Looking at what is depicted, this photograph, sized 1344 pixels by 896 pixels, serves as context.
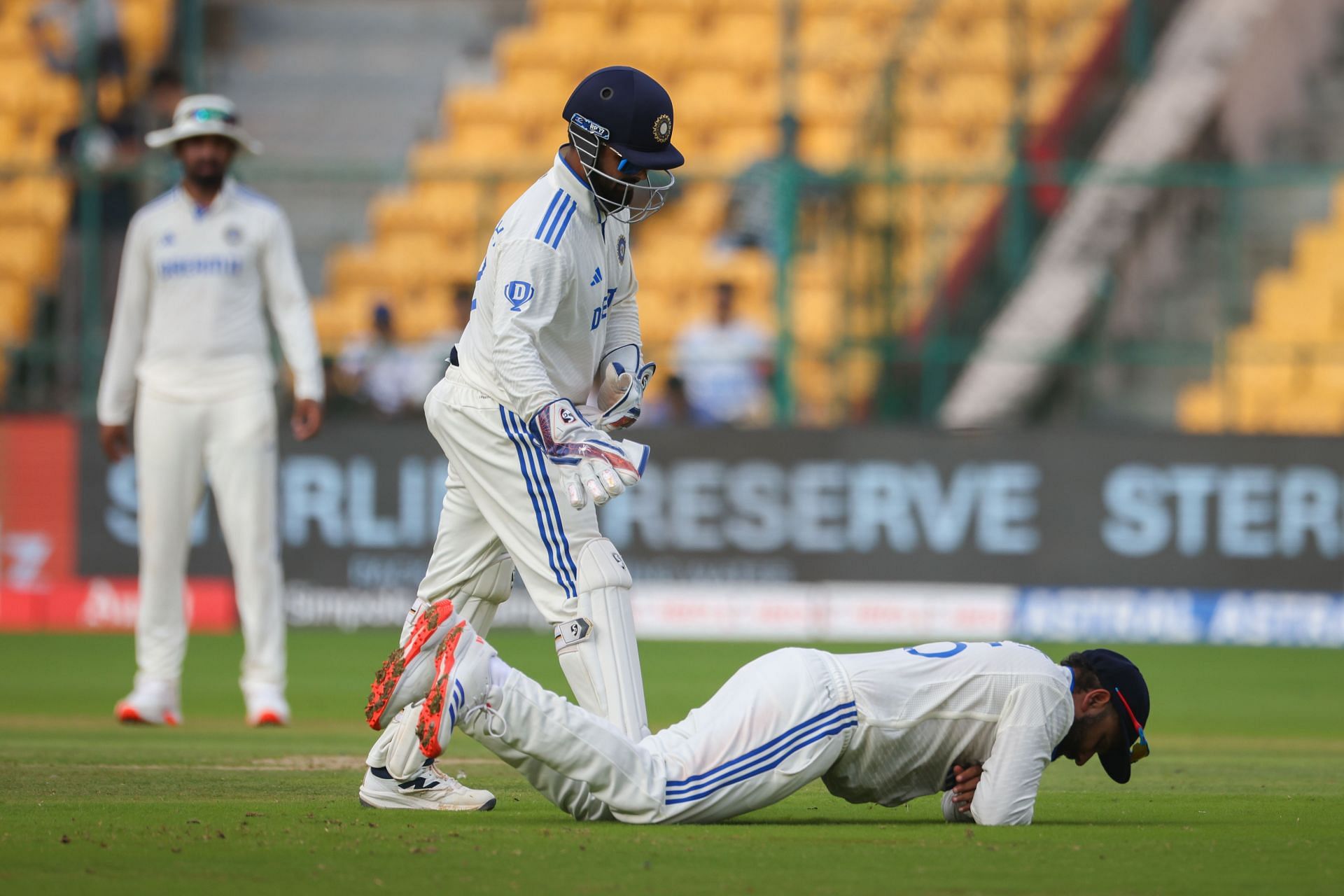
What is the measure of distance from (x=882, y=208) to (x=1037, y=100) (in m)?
1.99

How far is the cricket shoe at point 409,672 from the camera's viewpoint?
4.68 meters

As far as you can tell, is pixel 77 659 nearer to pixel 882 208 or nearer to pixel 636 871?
pixel 882 208

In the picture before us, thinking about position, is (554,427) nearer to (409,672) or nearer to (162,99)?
(409,672)

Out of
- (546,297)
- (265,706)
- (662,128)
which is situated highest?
(662,128)

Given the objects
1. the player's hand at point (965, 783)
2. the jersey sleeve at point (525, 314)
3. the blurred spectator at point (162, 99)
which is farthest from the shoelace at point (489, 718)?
the blurred spectator at point (162, 99)

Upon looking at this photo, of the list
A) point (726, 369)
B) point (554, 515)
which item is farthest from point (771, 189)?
point (554, 515)

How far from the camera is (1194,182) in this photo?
1368 cm

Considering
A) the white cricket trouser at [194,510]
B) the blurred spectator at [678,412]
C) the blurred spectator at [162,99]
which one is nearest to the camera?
the white cricket trouser at [194,510]

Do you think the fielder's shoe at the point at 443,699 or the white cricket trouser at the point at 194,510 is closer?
the fielder's shoe at the point at 443,699

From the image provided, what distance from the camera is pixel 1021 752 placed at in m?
4.93

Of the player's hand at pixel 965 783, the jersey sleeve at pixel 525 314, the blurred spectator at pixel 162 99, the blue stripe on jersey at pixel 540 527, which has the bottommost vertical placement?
A: the player's hand at pixel 965 783

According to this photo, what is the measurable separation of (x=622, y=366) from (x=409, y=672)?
140cm

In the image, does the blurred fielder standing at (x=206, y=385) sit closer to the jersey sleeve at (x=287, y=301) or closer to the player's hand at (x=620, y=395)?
the jersey sleeve at (x=287, y=301)

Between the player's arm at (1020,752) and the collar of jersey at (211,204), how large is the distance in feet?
15.0
